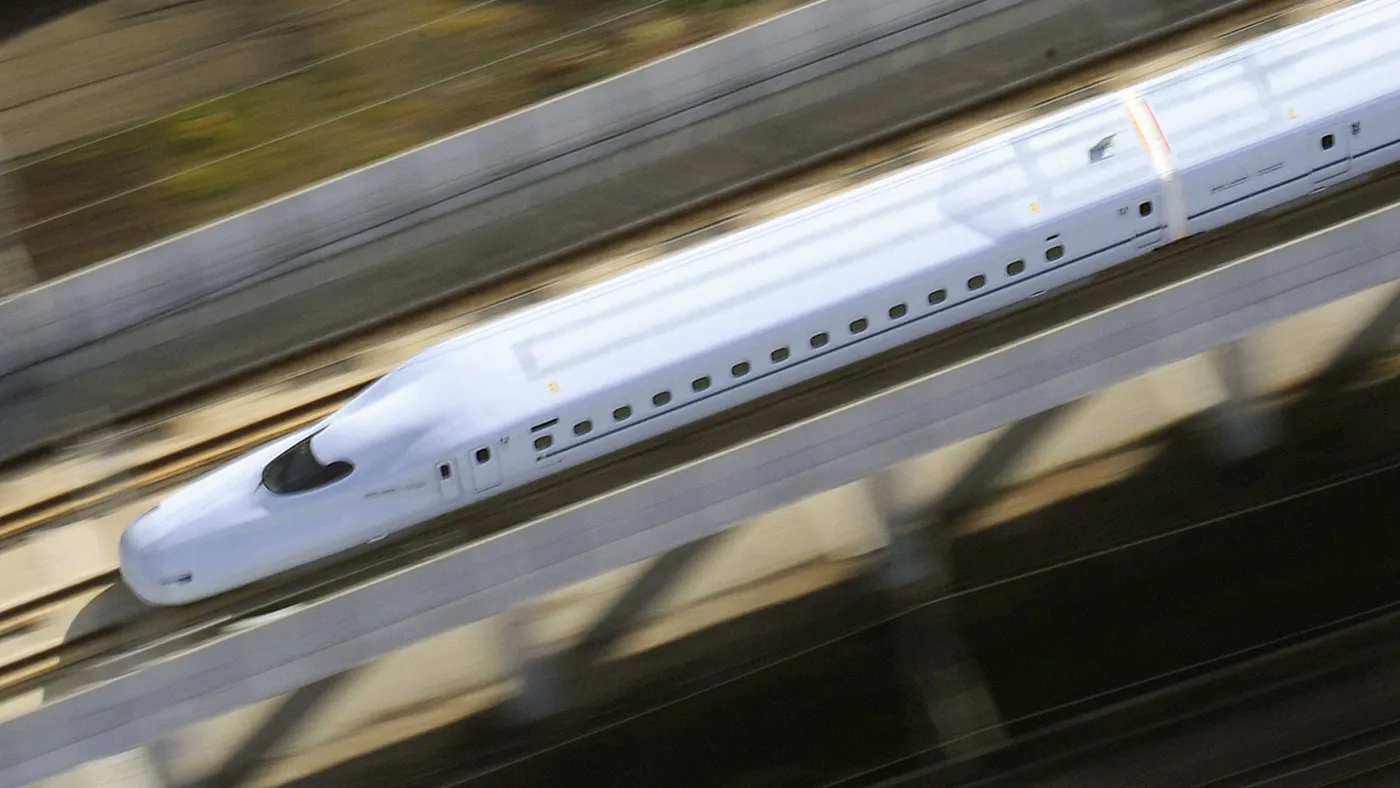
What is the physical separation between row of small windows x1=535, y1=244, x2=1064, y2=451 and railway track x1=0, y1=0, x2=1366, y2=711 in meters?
0.49

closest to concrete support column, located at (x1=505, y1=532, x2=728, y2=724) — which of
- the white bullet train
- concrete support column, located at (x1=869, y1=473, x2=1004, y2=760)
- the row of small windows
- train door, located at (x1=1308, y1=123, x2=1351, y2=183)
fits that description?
concrete support column, located at (x1=869, y1=473, x2=1004, y2=760)

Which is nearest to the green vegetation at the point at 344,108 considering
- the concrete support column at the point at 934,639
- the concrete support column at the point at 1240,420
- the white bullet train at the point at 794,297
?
the white bullet train at the point at 794,297

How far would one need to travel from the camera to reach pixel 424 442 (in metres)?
17.5

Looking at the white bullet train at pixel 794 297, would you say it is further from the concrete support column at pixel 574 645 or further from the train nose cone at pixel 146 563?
the concrete support column at pixel 574 645

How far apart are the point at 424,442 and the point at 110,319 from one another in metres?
7.54

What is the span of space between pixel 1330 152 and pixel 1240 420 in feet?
14.2

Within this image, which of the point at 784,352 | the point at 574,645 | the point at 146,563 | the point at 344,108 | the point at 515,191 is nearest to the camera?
the point at 146,563

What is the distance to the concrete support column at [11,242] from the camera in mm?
23453

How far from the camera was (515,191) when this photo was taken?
2372 centimetres

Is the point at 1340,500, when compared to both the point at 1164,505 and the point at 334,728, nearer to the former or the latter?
the point at 1164,505

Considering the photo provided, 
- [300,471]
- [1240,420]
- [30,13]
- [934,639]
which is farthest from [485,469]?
[30,13]

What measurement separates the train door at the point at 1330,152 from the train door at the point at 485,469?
34.4 ft

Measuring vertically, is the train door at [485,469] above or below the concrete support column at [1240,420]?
above

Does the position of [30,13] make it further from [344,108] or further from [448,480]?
[448,480]
